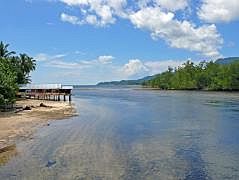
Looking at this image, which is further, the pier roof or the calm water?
the pier roof

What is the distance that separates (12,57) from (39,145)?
8142 centimetres

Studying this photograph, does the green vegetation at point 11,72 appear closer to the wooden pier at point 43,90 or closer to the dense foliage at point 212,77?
the wooden pier at point 43,90

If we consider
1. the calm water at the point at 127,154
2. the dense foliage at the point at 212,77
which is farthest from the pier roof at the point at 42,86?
the dense foliage at the point at 212,77

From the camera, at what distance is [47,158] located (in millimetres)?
24312

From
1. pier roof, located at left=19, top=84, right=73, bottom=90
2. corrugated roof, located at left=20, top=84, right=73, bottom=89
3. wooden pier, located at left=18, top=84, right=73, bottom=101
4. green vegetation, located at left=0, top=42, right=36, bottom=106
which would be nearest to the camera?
green vegetation, located at left=0, top=42, right=36, bottom=106

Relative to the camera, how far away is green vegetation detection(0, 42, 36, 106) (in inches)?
2165

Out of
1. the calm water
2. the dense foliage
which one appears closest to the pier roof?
the calm water

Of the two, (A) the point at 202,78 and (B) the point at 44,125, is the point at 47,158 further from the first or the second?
(A) the point at 202,78

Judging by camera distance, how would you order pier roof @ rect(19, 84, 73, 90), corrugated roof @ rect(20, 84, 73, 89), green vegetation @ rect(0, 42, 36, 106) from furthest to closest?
corrugated roof @ rect(20, 84, 73, 89) < pier roof @ rect(19, 84, 73, 90) < green vegetation @ rect(0, 42, 36, 106)

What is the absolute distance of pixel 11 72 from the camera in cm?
6744

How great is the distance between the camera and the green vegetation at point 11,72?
55.0m

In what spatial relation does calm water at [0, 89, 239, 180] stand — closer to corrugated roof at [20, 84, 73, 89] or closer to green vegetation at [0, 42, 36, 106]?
green vegetation at [0, 42, 36, 106]

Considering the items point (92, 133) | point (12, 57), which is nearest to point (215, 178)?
point (92, 133)

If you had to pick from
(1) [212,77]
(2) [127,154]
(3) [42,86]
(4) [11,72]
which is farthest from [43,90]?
(1) [212,77]
